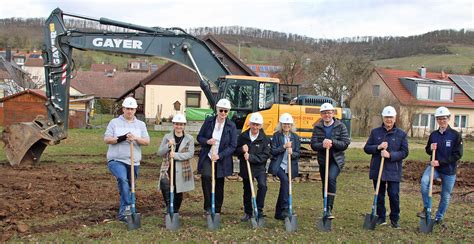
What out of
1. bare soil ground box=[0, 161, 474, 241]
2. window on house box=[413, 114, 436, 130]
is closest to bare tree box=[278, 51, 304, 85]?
window on house box=[413, 114, 436, 130]

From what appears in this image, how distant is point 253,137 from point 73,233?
312cm

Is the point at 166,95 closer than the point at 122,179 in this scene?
No

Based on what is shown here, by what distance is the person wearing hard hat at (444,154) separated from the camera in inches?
341

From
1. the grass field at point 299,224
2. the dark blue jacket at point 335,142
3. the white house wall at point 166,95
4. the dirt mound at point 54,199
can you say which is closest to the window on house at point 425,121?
the white house wall at point 166,95

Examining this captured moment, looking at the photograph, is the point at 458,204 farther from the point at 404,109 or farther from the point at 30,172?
the point at 404,109

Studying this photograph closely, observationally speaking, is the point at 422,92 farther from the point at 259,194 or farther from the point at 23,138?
the point at 259,194

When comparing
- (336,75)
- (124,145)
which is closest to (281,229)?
(124,145)

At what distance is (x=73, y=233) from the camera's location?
775 centimetres

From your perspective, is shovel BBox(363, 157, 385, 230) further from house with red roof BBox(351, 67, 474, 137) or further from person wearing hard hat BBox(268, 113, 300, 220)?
house with red roof BBox(351, 67, 474, 137)

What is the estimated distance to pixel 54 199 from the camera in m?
10.0

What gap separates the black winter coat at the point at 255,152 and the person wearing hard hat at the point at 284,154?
19 centimetres

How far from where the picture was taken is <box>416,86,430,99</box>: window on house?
1719 inches

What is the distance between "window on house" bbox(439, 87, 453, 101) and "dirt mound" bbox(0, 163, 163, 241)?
117 feet

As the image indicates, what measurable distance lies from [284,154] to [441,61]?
80093mm
